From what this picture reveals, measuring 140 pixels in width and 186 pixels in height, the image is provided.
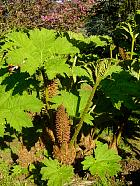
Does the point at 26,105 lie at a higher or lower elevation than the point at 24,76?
lower

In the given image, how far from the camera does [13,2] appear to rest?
11719mm

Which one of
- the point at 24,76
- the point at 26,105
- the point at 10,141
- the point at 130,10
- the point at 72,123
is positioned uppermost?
the point at 130,10

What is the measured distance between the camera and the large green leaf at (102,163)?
3.63 meters

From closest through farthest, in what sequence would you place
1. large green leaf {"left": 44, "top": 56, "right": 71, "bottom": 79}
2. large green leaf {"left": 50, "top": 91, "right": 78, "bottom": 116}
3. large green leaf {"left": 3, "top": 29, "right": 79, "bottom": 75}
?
1. large green leaf {"left": 44, "top": 56, "right": 71, "bottom": 79}
2. large green leaf {"left": 3, "top": 29, "right": 79, "bottom": 75}
3. large green leaf {"left": 50, "top": 91, "right": 78, "bottom": 116}

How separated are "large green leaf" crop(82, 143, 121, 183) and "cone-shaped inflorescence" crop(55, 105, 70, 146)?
290 millimetres

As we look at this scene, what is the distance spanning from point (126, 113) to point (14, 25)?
23.8 ft

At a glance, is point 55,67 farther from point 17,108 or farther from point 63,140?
point 63,140

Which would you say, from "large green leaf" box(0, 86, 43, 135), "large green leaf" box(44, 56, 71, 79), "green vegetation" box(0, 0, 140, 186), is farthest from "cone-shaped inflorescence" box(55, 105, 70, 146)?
"large green leaf" box(44, 56, 71, 79)

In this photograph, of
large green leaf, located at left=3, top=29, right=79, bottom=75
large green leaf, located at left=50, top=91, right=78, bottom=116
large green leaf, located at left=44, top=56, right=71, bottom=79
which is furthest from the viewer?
large green leaf, located at left=50, top=91, right=78, bottom=116

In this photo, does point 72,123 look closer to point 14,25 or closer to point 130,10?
point 130,10

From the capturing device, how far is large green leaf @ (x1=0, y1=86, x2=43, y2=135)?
12.2ft

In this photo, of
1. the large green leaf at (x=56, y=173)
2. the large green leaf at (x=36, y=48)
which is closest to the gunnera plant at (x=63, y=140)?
the large green leaf at (x=56, y=173)

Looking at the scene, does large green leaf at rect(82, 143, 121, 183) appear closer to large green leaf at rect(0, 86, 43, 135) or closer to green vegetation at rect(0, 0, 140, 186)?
green vegetation at rect(0, 0, 140, 186)

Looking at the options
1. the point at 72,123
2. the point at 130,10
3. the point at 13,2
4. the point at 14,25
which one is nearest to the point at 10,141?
the point at 72,123
